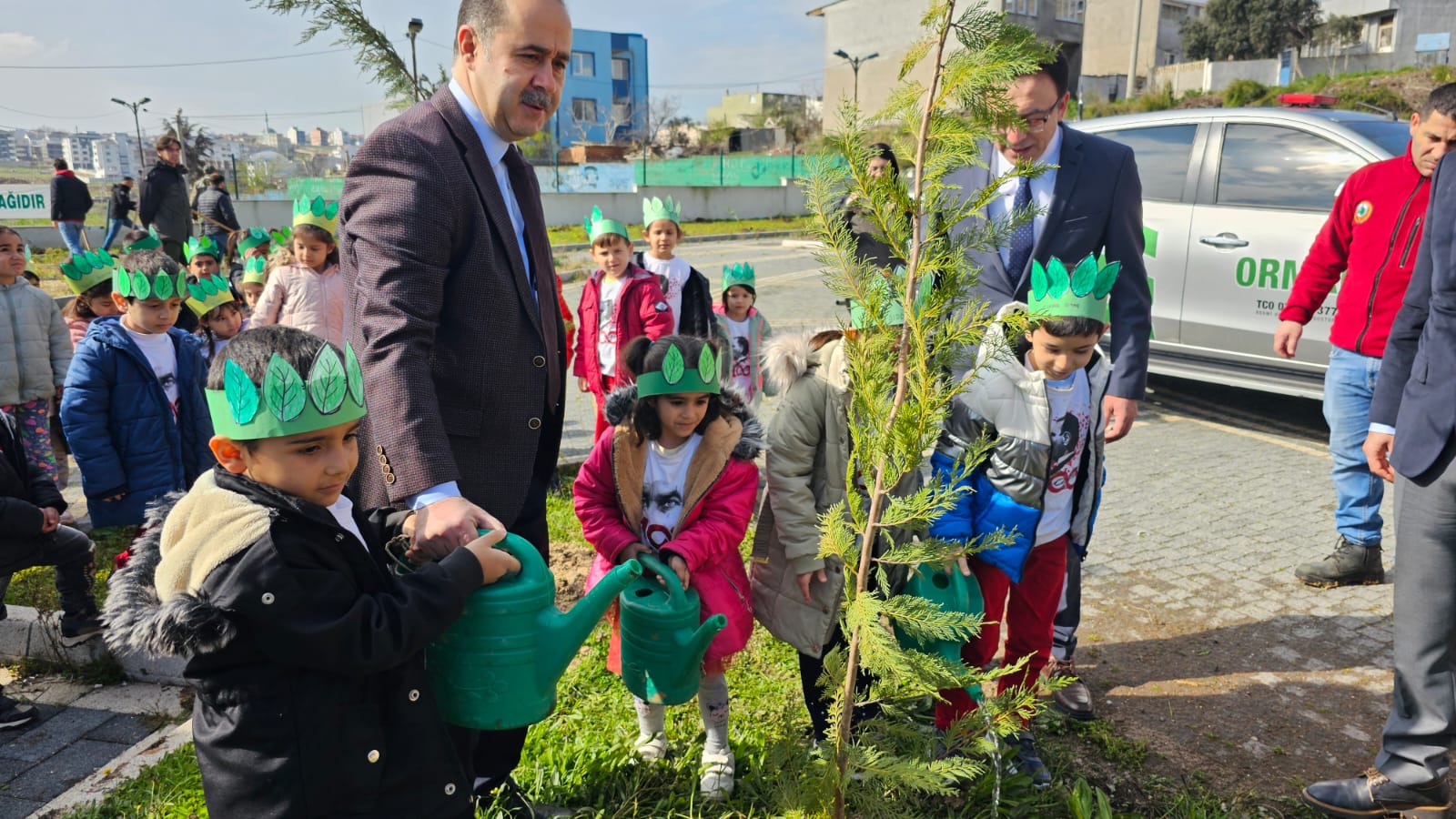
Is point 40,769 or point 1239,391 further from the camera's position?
point 1239,391

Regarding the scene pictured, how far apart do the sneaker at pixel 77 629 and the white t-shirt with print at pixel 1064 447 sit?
11.9ft

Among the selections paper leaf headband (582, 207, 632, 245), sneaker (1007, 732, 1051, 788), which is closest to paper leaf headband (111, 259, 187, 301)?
paper leaf headband (582, 207, 632, 245)

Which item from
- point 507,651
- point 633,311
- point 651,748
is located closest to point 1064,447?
point 651,748

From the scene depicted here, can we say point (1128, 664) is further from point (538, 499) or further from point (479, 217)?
point (479, 217)

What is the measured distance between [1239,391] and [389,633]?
26.3ft

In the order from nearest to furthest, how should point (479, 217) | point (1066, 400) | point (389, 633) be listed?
point (389, 633) < point (479, 217) < point (1066, 400)

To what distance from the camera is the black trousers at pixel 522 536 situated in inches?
96.8

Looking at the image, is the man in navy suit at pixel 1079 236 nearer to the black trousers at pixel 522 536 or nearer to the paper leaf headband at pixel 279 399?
the black trousers at pixel 522 536

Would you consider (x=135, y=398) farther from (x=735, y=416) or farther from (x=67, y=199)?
(x=67, y=199)

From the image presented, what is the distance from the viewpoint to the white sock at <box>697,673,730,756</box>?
9.49ft

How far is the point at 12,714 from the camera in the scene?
10.6ft

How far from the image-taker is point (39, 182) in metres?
20.9

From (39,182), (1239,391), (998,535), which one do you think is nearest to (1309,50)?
(1239,391)

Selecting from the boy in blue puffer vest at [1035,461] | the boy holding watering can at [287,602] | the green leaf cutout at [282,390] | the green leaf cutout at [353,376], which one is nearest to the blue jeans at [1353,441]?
the boy in blue puffer vest at [1035,461]
